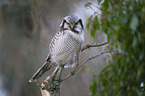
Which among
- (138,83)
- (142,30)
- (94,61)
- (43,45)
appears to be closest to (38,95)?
(43,45)

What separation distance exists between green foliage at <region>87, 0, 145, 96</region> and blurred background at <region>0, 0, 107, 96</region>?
233 centimetres

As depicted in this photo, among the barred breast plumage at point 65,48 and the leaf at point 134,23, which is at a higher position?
the leaf at point 134,23

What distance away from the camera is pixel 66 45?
5.27ft

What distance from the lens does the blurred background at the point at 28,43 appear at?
3.36 metres

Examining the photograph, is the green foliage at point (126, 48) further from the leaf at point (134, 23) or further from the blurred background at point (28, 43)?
the blurred background at point (28, 43)

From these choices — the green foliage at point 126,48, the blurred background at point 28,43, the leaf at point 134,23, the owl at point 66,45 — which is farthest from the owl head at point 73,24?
the blurred background at point 28,43

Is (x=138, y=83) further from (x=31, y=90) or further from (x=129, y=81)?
(x=31, y=90)

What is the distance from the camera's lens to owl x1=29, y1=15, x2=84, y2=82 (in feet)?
5.20

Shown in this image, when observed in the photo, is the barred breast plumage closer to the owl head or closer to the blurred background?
the owl head

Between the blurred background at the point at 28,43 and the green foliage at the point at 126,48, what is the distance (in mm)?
2327

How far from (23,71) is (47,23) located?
36.8 inches

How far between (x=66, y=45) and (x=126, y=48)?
0.81 meters

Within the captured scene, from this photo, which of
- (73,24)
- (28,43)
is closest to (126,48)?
(73,24)

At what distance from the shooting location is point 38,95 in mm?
3340
